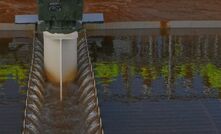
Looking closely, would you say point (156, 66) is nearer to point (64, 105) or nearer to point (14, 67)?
point (64, 105)

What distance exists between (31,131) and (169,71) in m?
8.78

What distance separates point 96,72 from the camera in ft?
71.0

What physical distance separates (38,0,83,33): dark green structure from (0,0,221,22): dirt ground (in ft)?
33.4

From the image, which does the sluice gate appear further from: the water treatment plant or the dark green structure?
the dark green structure

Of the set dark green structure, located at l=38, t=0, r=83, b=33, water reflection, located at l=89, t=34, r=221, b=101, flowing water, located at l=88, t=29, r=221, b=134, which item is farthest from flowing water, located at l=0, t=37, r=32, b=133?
water reflection, located at l=89, t=34, r=221, b=101

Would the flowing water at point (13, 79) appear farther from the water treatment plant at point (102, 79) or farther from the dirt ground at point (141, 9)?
the dirt ground at point (141, 9)

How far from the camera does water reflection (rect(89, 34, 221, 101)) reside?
19562 millimetres

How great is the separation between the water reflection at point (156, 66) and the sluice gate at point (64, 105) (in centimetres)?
83

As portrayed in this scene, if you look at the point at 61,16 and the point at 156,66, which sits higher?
the point at 61,16

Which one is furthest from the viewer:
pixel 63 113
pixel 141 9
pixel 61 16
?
pixel 141 9

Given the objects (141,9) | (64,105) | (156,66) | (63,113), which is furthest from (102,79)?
(141,9)

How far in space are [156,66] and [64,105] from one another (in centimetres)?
630

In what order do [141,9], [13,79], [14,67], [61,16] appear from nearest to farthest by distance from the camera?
[61,16] < [13,79] < [14,67] < [141,9]

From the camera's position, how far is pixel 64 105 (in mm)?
17875
